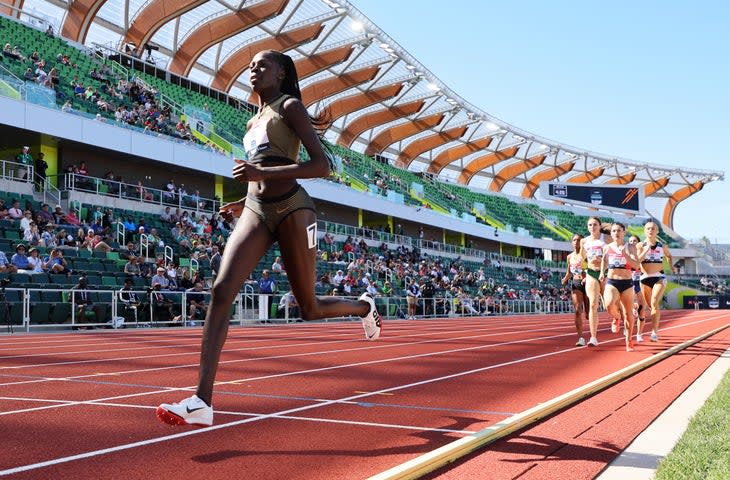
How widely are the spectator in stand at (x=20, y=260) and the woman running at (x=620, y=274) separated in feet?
40.7

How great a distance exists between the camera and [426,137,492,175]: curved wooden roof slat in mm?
68812

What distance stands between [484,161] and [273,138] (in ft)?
233

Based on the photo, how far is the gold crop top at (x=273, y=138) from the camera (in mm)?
4285

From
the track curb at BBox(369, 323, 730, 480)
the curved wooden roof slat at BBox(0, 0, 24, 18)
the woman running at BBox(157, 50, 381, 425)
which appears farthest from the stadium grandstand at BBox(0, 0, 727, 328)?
the track curb at BBox(369, 323, 730, 480)

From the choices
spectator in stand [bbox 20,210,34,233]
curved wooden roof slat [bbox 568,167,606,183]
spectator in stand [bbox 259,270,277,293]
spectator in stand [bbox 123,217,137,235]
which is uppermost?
curved wooden roof slat [bbox 568,167,606,183]

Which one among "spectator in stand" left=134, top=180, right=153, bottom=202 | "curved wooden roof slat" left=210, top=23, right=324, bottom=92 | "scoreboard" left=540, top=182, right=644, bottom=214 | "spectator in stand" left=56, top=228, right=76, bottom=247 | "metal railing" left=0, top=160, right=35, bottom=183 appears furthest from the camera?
"scoreboard" left=540, top=182, right=644, bottom=214

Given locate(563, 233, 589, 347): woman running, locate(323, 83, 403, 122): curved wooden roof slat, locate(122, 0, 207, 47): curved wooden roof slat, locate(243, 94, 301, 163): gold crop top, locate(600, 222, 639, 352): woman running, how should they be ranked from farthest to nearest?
locate(323, 83, 403, 122): curved wooden roof slat < locate(122, 0, 207, 47): curved wooden roof slat < locate(563, 233, 589, 347): woman running < locate(600, 222, 639, 352): woman running < locate(243, 94, 301, 163): gold crop top

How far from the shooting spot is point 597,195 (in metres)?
78.1

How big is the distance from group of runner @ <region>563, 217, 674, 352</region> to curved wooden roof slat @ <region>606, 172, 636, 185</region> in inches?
2939

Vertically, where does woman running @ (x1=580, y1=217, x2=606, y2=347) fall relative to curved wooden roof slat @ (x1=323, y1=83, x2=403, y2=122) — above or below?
below

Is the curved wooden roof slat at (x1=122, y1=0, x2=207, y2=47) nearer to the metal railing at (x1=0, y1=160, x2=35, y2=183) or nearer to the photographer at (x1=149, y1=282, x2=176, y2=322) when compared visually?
the metal railing at (x1=0, y1=160, x2=35, y2=183)

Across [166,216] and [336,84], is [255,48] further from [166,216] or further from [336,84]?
[166,216]

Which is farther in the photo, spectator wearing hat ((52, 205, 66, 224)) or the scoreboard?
the scoreboard

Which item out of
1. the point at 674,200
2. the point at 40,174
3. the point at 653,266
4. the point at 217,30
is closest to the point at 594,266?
the point at 653,266
